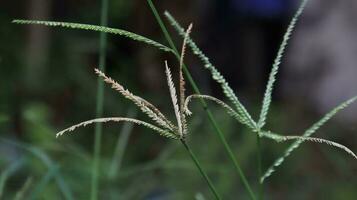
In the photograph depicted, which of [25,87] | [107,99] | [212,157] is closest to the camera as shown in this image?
[212,157]

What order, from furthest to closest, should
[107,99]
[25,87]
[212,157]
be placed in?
[25,87]
[107,99]
[212,157]

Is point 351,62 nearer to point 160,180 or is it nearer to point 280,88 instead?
point 280,88

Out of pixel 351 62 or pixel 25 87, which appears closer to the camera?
pixel 25 87

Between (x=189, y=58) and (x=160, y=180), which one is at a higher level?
(x=160, y=180)

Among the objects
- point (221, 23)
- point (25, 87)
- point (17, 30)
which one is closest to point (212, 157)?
point (25, 87)

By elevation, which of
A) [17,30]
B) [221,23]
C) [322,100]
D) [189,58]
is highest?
[17,30]

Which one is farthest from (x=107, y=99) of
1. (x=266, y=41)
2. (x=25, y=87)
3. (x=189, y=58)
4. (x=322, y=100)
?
(x=266, y=41)
